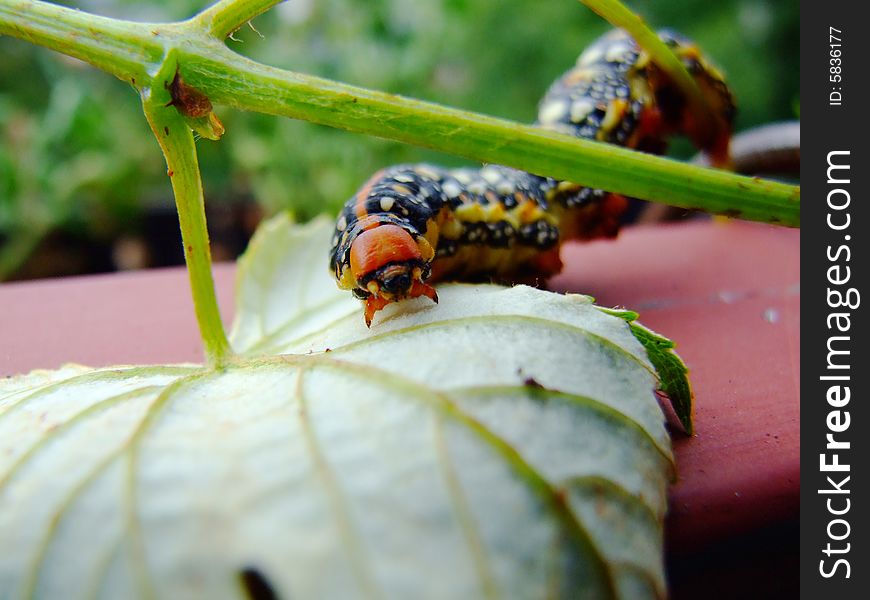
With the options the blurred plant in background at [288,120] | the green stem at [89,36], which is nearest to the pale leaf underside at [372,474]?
the green stem at [89,36]

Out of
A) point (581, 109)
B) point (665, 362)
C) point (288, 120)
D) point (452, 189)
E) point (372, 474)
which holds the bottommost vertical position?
point (372, 474)

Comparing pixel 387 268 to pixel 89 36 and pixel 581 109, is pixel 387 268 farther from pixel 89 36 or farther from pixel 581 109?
pixel 581 109

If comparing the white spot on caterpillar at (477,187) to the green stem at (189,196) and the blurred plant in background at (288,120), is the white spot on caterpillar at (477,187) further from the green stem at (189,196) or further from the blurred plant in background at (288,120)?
the blurred plant in background at (288,120)

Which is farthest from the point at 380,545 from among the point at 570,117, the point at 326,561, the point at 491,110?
the point at 491,110

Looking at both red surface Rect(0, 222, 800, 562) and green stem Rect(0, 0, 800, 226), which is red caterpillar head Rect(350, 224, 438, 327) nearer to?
green stem Rect(0, 0, 800, 226)

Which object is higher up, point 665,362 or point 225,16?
point 225,16

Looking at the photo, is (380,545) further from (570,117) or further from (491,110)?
(491,110)

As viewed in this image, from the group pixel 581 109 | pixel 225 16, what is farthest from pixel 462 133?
pixel 581 109

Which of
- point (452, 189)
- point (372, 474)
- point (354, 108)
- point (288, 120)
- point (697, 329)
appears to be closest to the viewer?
point (372, 474)
